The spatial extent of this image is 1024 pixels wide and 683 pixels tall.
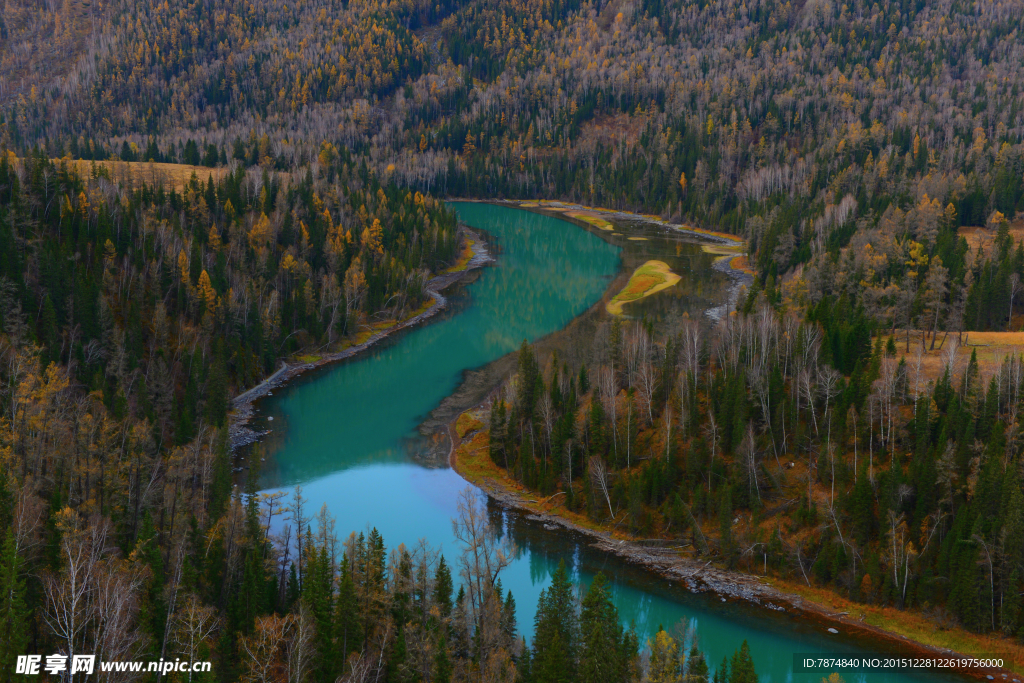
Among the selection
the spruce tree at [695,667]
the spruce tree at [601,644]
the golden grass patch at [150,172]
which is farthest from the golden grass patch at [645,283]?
the spruce tree at [695,667]

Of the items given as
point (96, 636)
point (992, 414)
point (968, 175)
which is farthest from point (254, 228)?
point (968, 175)

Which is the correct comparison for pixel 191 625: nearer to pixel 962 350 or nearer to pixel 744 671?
pixel 744 671

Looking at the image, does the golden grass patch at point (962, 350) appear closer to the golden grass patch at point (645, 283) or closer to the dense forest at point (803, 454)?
the dense forest at point (803, 454)

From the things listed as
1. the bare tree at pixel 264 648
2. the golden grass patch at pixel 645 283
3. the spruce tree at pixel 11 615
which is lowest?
the golden grass patch at pixel 645 283

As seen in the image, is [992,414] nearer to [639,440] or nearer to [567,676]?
[639,440]

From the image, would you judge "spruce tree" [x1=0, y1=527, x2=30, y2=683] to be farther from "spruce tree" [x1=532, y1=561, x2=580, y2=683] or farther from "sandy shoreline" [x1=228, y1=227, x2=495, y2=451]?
"sandy shoreline" [x1=228, y1=227, x2=495, y2=451]

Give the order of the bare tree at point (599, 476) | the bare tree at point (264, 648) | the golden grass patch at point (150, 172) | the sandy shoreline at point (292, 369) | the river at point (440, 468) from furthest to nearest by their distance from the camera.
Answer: the golden grass patch at point (150, 172)
the sandy shoreline at point (292, 369)
the bare tree at point (599, 476)
the river at point (440, 468)
the bare tree at point (264, 648)
